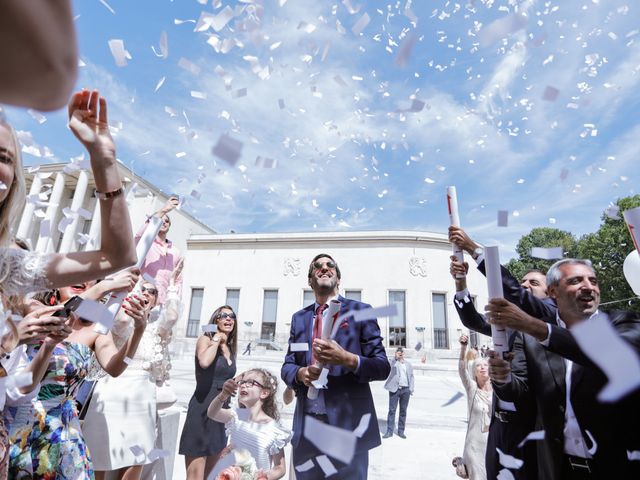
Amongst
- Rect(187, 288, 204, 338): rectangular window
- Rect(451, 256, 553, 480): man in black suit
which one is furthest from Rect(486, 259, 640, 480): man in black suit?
Rect(187, 288, 204, 338): rectangular window

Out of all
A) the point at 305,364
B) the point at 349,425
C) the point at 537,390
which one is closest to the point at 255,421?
the point at 305,364

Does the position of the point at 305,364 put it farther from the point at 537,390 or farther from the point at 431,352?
the point at 431,352

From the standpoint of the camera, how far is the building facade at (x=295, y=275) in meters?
33.3

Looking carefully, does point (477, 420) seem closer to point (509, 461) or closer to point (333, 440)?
point (509, 461)

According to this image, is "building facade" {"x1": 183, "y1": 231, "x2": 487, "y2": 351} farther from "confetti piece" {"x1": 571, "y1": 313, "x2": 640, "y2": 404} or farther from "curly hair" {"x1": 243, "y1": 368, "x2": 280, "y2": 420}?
"confetti piece" {"x1": 571, "y1": 313, "x2": 640, "y2": 404}

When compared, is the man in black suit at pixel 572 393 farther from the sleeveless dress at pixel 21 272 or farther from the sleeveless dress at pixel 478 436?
the sleeveless dress at pixel 21 272

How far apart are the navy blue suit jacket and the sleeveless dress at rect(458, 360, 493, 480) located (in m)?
1.65

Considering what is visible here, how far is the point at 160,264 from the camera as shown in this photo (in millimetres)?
4238

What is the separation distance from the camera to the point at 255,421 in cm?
341

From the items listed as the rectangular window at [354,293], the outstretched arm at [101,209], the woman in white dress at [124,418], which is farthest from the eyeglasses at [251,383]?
the rectangular window at [354,293]

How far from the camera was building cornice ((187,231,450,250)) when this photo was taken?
113 feet

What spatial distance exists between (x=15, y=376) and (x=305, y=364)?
1789 millimetres

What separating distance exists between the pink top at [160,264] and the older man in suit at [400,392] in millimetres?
5410

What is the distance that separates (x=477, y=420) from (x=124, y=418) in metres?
3.33
